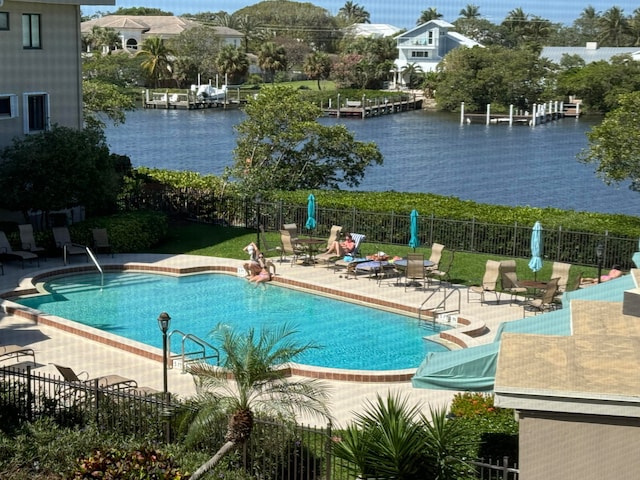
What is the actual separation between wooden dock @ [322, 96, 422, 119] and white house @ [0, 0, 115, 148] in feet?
244

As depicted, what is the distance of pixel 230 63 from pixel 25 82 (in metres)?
86.6

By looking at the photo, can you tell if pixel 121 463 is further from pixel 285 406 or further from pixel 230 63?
pixel 230 63

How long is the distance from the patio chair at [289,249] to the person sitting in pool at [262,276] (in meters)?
1.27

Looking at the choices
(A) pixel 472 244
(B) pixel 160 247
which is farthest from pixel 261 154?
(A) pixel 472 244

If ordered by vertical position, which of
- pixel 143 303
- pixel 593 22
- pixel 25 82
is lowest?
pixel 143 303

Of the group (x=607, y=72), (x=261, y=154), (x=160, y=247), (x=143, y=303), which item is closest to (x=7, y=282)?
(x=143, y=303)

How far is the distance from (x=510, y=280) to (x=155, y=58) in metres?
97.3

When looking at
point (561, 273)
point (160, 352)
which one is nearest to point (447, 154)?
point (561, 273)

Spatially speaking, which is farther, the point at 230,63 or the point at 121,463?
the point at 230,63

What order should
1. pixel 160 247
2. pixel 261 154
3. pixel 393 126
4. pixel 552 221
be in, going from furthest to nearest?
pixel 393 126
pixel 261 154
pixel 160 247
pixel 552 221

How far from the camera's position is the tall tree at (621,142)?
102 feet

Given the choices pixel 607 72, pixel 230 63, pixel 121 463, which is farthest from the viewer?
pixel 230 63

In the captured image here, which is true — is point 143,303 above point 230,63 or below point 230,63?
below

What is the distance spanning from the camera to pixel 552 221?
91.7 ft
